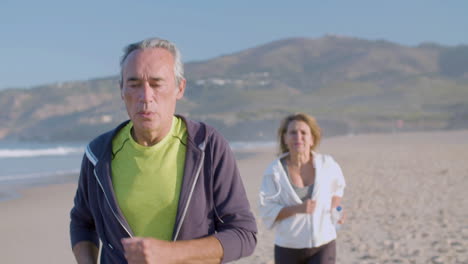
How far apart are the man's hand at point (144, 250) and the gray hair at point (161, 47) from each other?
56 cm

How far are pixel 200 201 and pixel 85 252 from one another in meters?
0.49

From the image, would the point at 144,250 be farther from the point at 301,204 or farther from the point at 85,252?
the point at 301,204

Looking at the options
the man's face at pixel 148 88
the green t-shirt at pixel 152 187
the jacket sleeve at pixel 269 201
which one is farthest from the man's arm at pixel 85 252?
the jacket sleeve at pixel 269 201

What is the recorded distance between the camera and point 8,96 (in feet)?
452

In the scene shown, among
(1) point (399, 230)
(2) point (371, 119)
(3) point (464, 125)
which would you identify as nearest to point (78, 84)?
(2) point (371, 119)

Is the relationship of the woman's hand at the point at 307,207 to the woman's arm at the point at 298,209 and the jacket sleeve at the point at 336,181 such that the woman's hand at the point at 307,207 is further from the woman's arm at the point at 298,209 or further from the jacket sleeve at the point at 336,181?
the jacket sleeve at the point at 336,181

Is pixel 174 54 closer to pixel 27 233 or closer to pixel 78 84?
pixel 27 233

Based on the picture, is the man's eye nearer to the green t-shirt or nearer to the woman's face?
the green t-shirt

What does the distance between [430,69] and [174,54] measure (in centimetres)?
13936

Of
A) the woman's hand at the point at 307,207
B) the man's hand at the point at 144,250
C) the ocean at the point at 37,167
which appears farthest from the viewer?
the ocean at the point at 37,167

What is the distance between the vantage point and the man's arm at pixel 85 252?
5.83ft

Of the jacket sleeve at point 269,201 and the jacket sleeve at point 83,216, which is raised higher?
the jacket sleeve at point 83,216

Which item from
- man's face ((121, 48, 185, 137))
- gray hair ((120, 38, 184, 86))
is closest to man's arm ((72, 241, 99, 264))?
man's face ((121, 48, 185, 137))

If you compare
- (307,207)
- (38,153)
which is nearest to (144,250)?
(307,207)
